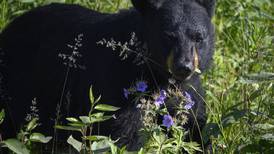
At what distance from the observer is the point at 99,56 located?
19.6 feet

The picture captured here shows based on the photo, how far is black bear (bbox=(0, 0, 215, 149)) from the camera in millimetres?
5562

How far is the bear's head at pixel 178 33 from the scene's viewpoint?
538 centimetres

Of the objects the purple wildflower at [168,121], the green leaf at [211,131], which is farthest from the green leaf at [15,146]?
the green leaf at [211,131]

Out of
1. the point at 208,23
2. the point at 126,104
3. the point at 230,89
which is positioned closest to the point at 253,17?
the point at 230,89

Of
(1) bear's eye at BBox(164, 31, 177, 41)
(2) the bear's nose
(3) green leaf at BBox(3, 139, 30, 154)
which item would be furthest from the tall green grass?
(3) green leaf at BBox(3, 139, 30, 154)

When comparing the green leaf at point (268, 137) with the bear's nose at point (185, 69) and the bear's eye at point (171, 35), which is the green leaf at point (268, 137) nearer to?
the bear's nose at point (185, 69)

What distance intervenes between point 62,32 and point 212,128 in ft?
7.18

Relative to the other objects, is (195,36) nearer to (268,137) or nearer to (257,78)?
(257,78)

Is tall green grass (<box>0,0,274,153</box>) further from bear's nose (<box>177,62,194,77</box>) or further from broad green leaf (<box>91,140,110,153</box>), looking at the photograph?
broad green leaf (<box>91,140,110,153</box>)

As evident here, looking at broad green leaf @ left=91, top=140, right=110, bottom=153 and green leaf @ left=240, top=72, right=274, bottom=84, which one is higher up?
green leaf @ left=240, top=72, right=274, bottom=84

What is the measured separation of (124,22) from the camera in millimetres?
5883

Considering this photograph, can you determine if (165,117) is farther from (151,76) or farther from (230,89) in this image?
(230,89)

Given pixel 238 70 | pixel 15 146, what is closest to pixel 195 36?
pixel 15 146

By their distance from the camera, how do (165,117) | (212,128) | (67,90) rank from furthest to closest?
(67,90) < (212,128) < (165,117)
